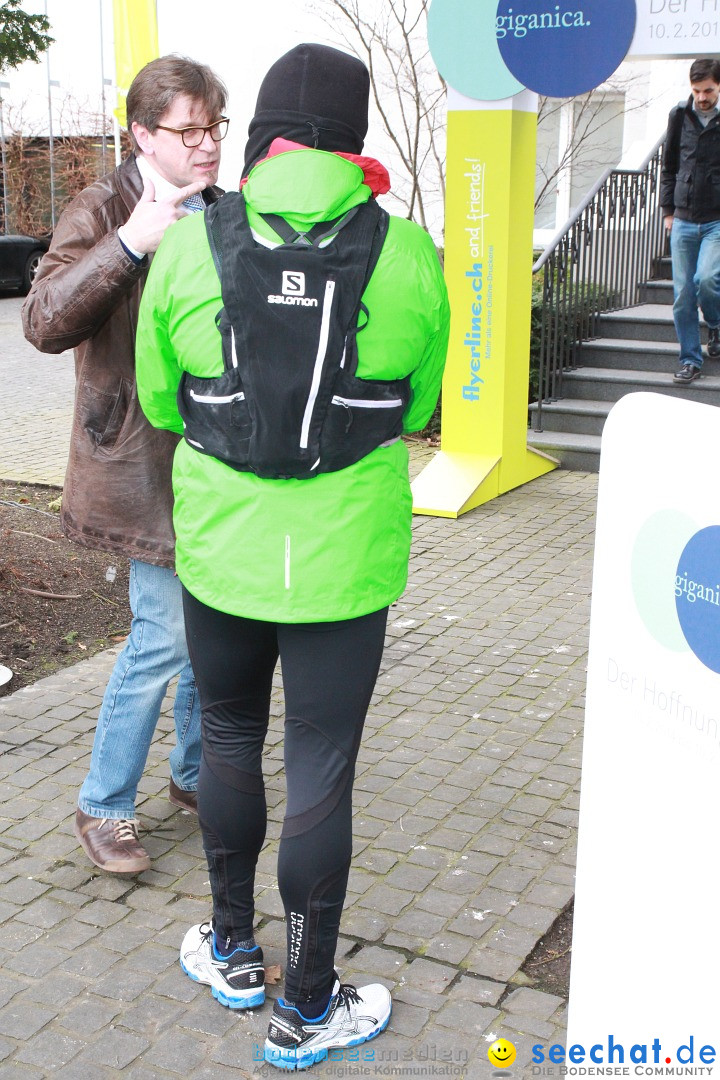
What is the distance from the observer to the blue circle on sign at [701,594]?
1.82 metres

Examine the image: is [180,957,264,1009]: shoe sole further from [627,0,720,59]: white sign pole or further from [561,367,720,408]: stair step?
[561,367,720,408]: stair step

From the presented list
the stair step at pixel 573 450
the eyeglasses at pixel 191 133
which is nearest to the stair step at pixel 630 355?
the stair step at pixel 573 450

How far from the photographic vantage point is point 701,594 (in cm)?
185

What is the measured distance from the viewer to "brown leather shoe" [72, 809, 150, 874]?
135 inches

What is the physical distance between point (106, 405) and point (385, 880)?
1.52 metres

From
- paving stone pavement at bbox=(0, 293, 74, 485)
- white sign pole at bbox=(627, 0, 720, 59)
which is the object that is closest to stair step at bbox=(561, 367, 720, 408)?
white sign pole at bbox=(627, 0, 720, 59)

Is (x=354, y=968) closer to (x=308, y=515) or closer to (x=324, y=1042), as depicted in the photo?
(x=324, y=1042)

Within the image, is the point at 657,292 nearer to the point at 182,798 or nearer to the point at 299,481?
the point at 182,798

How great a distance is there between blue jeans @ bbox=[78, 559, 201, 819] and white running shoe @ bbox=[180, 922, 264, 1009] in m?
0.63

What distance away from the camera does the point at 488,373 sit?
7641 mm

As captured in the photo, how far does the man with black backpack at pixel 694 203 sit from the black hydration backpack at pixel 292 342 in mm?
6524

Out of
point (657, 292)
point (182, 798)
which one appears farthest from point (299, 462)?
point (657, 292)

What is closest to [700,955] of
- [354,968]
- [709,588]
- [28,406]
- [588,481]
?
[709,588]

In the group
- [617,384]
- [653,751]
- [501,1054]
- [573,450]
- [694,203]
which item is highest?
[694,203]
